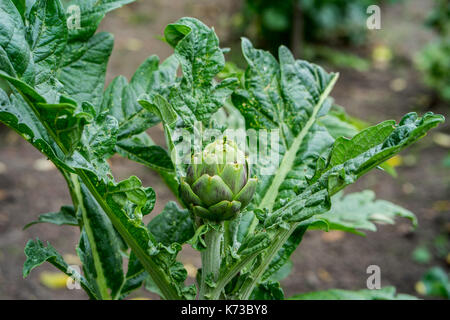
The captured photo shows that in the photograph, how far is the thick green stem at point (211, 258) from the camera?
2.24ft

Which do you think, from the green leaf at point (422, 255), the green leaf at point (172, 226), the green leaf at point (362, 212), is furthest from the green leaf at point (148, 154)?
the green leaf at point (422, 255)

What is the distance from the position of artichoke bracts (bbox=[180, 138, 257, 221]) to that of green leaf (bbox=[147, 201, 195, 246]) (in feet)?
0.56

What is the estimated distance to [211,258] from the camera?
0.69 meters

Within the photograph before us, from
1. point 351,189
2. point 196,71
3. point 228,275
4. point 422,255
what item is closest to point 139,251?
point 228,275

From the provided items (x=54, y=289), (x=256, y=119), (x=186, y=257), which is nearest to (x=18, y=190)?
(x=54, y=289)

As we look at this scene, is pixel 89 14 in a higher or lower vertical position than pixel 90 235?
higher

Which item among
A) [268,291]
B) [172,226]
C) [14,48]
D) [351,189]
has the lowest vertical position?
[268,291]

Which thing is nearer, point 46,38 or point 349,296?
point 46,38

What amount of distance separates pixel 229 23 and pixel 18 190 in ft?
8.54

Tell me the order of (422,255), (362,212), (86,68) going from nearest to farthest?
(86,68), (362,212), (422,255)

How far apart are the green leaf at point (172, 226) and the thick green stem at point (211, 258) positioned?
11cm

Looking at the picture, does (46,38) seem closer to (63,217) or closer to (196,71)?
(196,71)

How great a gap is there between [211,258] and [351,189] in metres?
2.00

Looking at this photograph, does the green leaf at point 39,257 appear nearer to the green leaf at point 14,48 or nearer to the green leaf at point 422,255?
the green leaf at point 14,48
